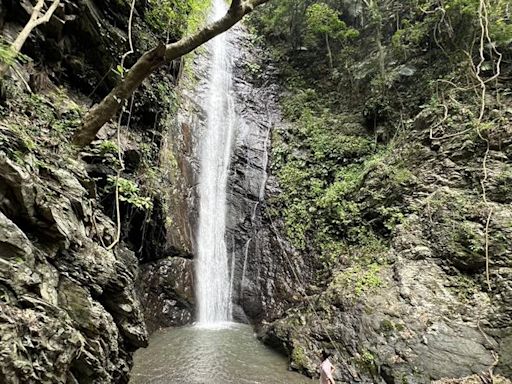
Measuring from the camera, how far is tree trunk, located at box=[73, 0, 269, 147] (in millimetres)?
4969

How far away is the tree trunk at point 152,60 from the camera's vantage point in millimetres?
4969

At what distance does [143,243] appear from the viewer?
8844 mm

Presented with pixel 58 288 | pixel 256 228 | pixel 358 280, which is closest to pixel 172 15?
pixel 256 228

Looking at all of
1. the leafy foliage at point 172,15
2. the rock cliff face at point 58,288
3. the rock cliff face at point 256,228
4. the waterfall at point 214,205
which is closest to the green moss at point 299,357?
the rock cliff face at point 256,228

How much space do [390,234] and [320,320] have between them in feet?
9.59

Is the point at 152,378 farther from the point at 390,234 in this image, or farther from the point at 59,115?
the point at 390,234

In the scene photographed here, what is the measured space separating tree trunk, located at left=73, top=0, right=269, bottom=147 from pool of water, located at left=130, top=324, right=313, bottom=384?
394 centimetres

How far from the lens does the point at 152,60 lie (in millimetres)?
5234

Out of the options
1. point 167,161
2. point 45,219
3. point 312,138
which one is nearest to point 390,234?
point 312,138

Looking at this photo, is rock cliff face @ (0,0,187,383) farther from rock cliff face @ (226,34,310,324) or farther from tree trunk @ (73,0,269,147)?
rock cliff face @ (226,34,310,324)

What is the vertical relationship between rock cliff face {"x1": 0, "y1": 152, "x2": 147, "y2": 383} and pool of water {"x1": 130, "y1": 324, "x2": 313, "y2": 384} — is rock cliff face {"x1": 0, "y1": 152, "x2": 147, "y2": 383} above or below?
above

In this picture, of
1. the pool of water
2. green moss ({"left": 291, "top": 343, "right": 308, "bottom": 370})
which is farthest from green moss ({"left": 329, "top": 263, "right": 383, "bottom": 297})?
the pool of water

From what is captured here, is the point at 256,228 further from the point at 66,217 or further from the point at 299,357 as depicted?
the point at 66,217

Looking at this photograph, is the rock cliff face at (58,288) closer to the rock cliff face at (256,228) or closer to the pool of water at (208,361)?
the pool of water at (208,361)
